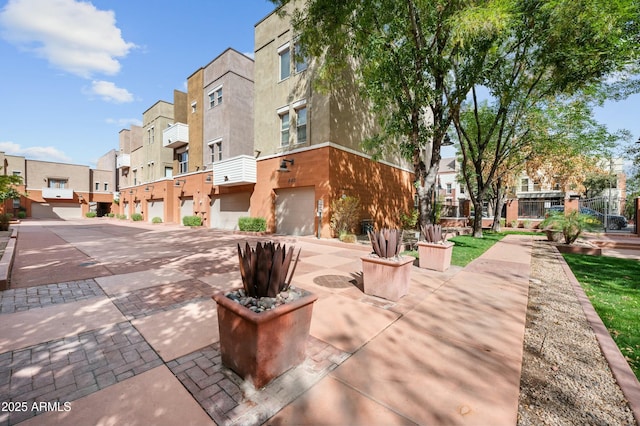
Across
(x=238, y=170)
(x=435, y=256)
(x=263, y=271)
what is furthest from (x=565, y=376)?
(x=238, y=170)

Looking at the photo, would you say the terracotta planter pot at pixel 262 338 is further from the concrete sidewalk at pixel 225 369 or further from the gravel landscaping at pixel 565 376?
the gravel landscaping at pixel 565 376

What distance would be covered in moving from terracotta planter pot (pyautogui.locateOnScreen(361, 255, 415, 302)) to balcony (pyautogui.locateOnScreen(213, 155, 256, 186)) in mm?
12128

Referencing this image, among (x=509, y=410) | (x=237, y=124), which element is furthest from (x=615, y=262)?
(x=237, y=124)

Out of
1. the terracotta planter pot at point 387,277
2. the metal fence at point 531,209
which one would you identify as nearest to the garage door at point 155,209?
the terracotta planter pot at point 387,277

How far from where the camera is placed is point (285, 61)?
14742 mm

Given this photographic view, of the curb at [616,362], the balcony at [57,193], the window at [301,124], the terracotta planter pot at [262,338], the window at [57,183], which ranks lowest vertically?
the curb at [616,362]

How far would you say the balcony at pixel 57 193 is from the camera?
121ft

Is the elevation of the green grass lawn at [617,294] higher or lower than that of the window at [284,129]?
lower

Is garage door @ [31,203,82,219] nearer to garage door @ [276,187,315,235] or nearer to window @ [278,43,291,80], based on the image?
garage door @ [276,187,315,235]

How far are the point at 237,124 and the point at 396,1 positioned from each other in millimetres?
13180

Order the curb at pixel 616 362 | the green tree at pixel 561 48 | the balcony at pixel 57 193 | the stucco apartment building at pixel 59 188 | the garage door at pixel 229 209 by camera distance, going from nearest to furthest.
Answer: the curb at pixel 616 362, the green tree at pixel 561 48, the garage door at pixel 229 209, the stucco apartment building at pixel 59 188, the balcony at pixel 57 193

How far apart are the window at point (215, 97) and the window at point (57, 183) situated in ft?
120

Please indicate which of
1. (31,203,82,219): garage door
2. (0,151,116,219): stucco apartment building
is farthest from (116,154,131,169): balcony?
Result: (31,203,82,219): garage door

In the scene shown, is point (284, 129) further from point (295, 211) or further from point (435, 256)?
point (435, 256)
